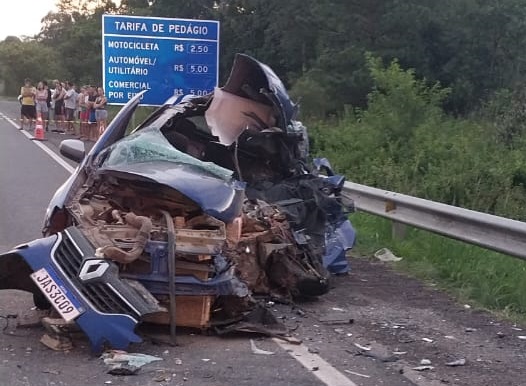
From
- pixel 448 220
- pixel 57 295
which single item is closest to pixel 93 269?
pixel 57 295

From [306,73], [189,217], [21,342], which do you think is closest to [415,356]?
[189,217]

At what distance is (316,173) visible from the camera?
8875mm

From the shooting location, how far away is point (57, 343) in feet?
18.6

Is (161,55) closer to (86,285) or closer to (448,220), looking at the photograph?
(448,220)

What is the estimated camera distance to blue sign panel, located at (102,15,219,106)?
17.3 meters

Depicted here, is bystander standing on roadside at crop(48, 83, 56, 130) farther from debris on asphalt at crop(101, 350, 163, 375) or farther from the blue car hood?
debris on asphalt at crop(101, 350, 163, 375)

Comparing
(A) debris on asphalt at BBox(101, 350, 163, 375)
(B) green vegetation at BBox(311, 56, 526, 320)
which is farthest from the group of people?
(A) debris on asphalt at BBox(101, 350, 163, 375)

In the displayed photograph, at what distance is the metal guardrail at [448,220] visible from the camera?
24.6 ft

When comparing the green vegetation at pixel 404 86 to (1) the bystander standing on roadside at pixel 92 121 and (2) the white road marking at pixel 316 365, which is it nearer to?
(1) the bystander standing on roadside at pixel 92 121

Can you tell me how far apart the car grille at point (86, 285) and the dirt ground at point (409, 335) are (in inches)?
50.9

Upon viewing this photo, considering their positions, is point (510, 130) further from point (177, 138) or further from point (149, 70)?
point (177, 138)

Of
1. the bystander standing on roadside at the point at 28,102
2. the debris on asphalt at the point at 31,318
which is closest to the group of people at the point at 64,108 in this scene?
the bystander standing on roadside at the point at 28,102

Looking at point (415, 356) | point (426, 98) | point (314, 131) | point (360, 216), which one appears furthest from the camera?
point (314, 131)

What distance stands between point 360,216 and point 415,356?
5.74m
